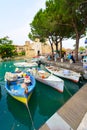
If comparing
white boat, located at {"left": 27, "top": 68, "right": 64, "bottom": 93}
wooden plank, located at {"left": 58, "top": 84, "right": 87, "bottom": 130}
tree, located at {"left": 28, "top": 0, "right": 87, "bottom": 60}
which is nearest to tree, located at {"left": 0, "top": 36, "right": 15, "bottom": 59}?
tree, located at {"left": 28, "top": 0, "right": 87, "bottom": 60}

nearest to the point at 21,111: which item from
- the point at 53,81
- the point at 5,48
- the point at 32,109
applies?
the point at 32,109

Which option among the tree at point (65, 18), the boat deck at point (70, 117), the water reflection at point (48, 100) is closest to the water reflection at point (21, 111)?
Result: the water reflection at point (48, 100)

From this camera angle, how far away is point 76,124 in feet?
15.3

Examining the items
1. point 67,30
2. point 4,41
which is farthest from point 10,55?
point 67,30

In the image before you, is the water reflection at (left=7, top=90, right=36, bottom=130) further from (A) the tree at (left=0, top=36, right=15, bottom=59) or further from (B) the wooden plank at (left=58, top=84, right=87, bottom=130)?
(A) the tree at (left=0, top=36, right=15, bottom=59)

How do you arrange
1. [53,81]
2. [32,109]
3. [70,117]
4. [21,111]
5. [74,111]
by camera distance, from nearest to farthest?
[70,117] < [74,111] < [21,111] < [32,109] < [53,81]

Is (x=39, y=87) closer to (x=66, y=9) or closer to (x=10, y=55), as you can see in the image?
(x=66, y=9)

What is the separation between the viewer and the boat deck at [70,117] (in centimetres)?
457

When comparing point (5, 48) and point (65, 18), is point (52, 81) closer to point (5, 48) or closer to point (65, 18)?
point (65, 18)

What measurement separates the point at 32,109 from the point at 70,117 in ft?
10.5

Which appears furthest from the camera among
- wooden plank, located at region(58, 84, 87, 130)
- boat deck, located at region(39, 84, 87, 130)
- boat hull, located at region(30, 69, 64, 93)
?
boat hull, located at region(30, 69, 64, 93)

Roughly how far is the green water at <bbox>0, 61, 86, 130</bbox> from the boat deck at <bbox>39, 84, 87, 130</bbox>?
50.4 inches

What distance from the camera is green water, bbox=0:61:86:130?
6.30 metres

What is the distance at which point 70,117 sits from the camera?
17.0 feet
